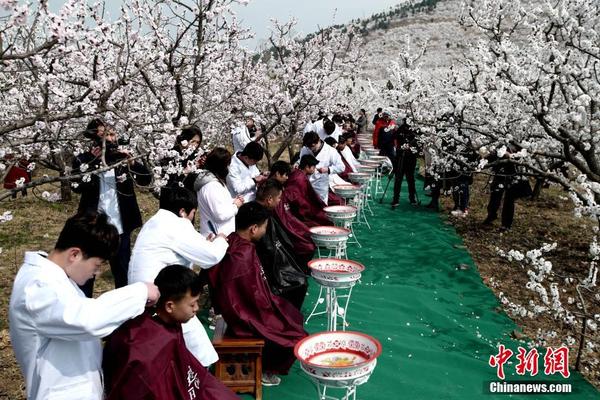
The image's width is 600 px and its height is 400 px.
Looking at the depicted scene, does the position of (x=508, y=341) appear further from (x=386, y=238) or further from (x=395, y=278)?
(x=386, y=238)

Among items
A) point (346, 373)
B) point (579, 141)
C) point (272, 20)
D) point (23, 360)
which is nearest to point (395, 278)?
point (579, 141)

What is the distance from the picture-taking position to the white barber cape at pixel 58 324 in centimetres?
235

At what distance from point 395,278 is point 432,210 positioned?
4.81m

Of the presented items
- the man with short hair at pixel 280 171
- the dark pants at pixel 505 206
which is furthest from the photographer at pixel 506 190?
the man with short hair at pixel 280 171

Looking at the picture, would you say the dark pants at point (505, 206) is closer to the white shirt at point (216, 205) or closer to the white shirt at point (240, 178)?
the white shirt at point (240, 178)

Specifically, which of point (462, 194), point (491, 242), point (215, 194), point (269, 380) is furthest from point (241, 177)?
point (462, 194)

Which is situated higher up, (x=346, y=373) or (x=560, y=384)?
(x=346, y=373)

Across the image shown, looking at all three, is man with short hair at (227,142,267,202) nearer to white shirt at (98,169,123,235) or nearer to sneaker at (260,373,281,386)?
white shirt at (98,169,123,235)

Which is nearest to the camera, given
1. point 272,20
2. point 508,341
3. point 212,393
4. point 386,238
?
point 212,393

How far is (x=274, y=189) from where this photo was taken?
566 centimetres

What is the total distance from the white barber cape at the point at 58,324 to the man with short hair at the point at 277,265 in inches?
108

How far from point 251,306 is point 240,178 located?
2.60 m

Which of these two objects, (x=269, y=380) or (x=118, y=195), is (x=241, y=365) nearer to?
(x=269, y=380)

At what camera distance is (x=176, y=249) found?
3.71 m
